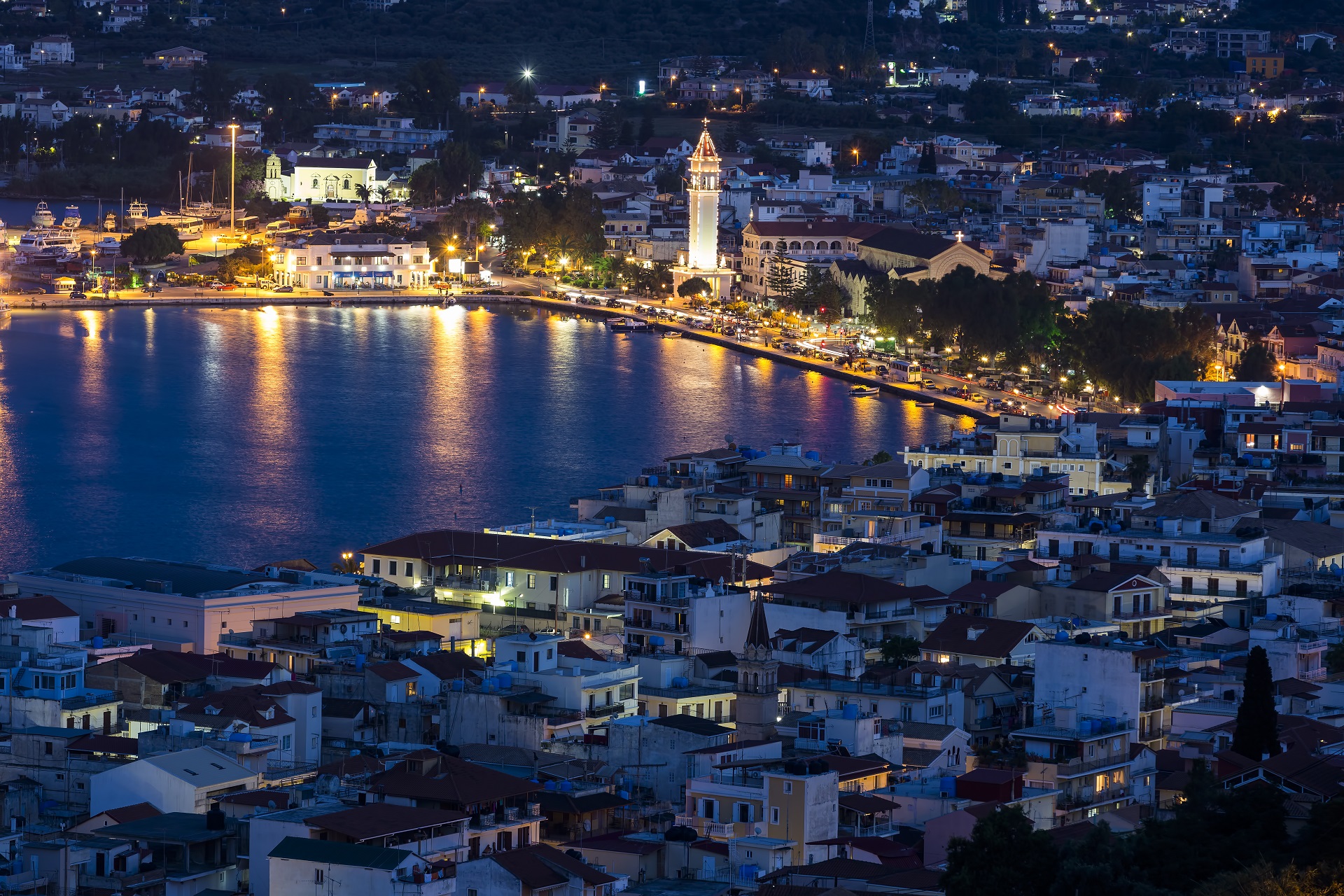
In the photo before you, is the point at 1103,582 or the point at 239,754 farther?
the point at 1103,582

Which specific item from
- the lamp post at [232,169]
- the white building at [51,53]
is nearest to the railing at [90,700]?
the lamp post at [232,169]

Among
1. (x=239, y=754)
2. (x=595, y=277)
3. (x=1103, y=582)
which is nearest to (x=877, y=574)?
(x=1103, y=582)

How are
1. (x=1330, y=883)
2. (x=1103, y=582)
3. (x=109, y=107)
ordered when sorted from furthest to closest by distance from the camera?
1. (x=109, y=107)
2. (x=1103, y=582)
3. (x=1330, y=883)

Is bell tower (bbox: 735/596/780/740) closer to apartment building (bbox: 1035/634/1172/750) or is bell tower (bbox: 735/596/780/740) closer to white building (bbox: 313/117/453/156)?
apartment building (bbox: 1035/634/1172/750)

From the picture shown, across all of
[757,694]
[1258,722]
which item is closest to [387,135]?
[757,694]

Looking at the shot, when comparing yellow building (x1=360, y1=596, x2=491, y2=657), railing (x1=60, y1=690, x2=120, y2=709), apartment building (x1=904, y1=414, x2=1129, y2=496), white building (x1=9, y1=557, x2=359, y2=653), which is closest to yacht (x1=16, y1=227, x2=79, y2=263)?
apartment building (x1=904, y1=414, x2=1129, y2=496)

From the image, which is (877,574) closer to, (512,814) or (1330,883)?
(512,814)

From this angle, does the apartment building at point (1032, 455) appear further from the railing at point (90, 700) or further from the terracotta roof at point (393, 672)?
the railing at point (90, 700)
